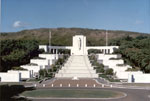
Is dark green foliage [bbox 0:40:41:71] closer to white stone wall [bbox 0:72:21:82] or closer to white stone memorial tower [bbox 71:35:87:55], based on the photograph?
white stone wall [bbox 0:72:21:82]

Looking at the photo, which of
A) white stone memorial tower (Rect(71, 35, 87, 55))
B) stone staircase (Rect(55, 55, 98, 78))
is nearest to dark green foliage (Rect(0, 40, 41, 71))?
stone staircase (Rect(55, 55, 98, 78))

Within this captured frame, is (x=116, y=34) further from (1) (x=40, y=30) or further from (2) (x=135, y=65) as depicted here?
(2) (x=135, y=65)

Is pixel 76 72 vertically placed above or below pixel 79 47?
below

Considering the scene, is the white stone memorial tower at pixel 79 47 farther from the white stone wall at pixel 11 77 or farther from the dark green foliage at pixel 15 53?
the white stone wall at pixel 11 77

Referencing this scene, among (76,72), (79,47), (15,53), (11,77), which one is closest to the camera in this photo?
(11,77)

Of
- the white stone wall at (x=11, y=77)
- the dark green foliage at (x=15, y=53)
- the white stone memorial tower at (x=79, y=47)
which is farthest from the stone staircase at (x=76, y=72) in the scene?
the white stone memorial tower at (x=79, y=47)

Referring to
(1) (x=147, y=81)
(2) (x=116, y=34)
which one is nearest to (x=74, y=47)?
(1) (x=147, y=81)

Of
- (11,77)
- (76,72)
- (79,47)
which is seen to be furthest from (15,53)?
(79,47)

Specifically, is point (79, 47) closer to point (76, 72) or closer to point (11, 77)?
point (76, 72)
